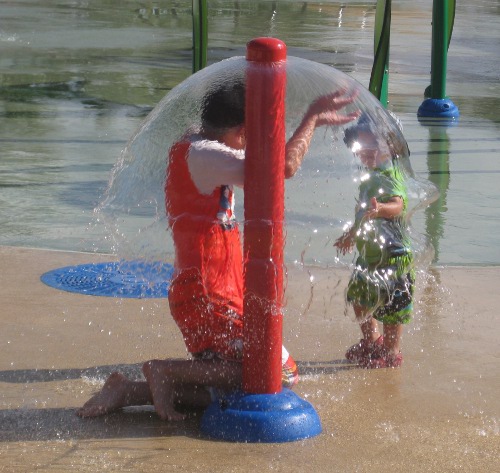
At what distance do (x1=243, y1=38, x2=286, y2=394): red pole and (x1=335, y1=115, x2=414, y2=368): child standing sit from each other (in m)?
0.31

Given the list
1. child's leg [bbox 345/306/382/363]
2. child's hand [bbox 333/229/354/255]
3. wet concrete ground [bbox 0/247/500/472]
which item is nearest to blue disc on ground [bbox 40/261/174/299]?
wet concrete ground [bbox 0/247/500/472]

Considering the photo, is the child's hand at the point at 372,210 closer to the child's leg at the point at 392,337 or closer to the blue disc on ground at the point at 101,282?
the child's leg at the point at 392,337

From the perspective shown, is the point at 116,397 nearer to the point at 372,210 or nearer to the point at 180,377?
the point at 180,377

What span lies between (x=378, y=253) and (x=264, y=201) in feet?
2.33

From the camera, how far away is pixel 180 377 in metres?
3.92

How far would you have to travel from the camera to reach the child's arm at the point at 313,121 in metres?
3.74

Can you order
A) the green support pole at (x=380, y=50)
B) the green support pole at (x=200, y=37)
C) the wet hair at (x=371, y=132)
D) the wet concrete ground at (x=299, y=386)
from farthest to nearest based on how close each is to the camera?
the green support pole at (x=200, y=37), the green support pole at (x=380, y=50), the wet hair at (x=371, y=132), the wet concrete ground at (x=299, y=386)

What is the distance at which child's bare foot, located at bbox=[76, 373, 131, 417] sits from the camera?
3908 mm

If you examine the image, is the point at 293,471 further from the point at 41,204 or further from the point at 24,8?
the point at 24,8

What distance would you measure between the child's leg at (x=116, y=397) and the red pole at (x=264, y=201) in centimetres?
44

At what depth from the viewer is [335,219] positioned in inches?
150

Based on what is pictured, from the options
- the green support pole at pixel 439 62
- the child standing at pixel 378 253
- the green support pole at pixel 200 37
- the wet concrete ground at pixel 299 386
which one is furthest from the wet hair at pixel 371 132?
the green support pole at pixel 439 62

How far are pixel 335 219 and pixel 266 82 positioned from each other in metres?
0.52

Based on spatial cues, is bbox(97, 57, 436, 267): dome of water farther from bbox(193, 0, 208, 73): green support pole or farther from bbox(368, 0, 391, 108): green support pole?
bbox(193, 0, 208, 73): green support pole
